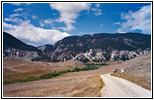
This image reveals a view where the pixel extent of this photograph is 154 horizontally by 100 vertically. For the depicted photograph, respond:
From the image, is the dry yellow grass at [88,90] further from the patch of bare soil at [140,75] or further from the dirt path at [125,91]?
the patch of bare soil at [140,75]

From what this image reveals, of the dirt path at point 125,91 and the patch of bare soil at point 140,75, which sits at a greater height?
the dirt path at point 125,91

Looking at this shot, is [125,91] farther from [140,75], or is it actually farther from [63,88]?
[140,75]

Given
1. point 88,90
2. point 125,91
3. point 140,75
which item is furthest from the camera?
point 140,75

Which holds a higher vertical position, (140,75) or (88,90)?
(88,90)

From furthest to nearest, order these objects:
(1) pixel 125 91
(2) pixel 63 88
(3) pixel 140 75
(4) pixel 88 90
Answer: (3) pixel 140 75 < (2) pixel 63 88 < (4) pixel 88 90 < (1) pixel 125 91

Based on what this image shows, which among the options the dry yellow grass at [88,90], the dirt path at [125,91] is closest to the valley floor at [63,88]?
the dry yellow grass at [88,90]

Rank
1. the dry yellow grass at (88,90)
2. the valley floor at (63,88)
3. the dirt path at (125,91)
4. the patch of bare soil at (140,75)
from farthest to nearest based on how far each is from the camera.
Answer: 1. the patch of bare soil at (140,75)
2. the valley floor at (63,88)
3. the dry yellow grass at (88,90)
4. the dirt path at (125,91)

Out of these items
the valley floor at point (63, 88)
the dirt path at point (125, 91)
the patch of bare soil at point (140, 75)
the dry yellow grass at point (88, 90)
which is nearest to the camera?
the dirt path at point (125, 91)

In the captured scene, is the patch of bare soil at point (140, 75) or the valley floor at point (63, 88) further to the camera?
the patch of bare soil at point (140, 75)

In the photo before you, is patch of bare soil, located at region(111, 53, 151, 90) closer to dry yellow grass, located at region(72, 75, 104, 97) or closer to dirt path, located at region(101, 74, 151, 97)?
dirt path, located at region(101, 74, 151, 97)

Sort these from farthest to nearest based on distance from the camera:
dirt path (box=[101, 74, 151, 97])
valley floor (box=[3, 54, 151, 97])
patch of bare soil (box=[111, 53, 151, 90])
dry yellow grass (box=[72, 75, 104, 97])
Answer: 1. patch of bare soil (box=[111, 53, 151, 90])
2. valley floor (box=[3, 54, 151, 97])
3. dry yellow grass (box=[72, 75, 104, 97])
4. dirt path (box=[101, 74, 151, 97])

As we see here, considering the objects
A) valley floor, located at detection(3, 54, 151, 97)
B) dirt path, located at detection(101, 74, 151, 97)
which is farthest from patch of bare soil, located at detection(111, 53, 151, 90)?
dirt path, located at detection(101, 74, 151, 97)

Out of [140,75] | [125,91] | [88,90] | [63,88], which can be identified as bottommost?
[63,88]

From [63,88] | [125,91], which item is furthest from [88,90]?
[63,88]
